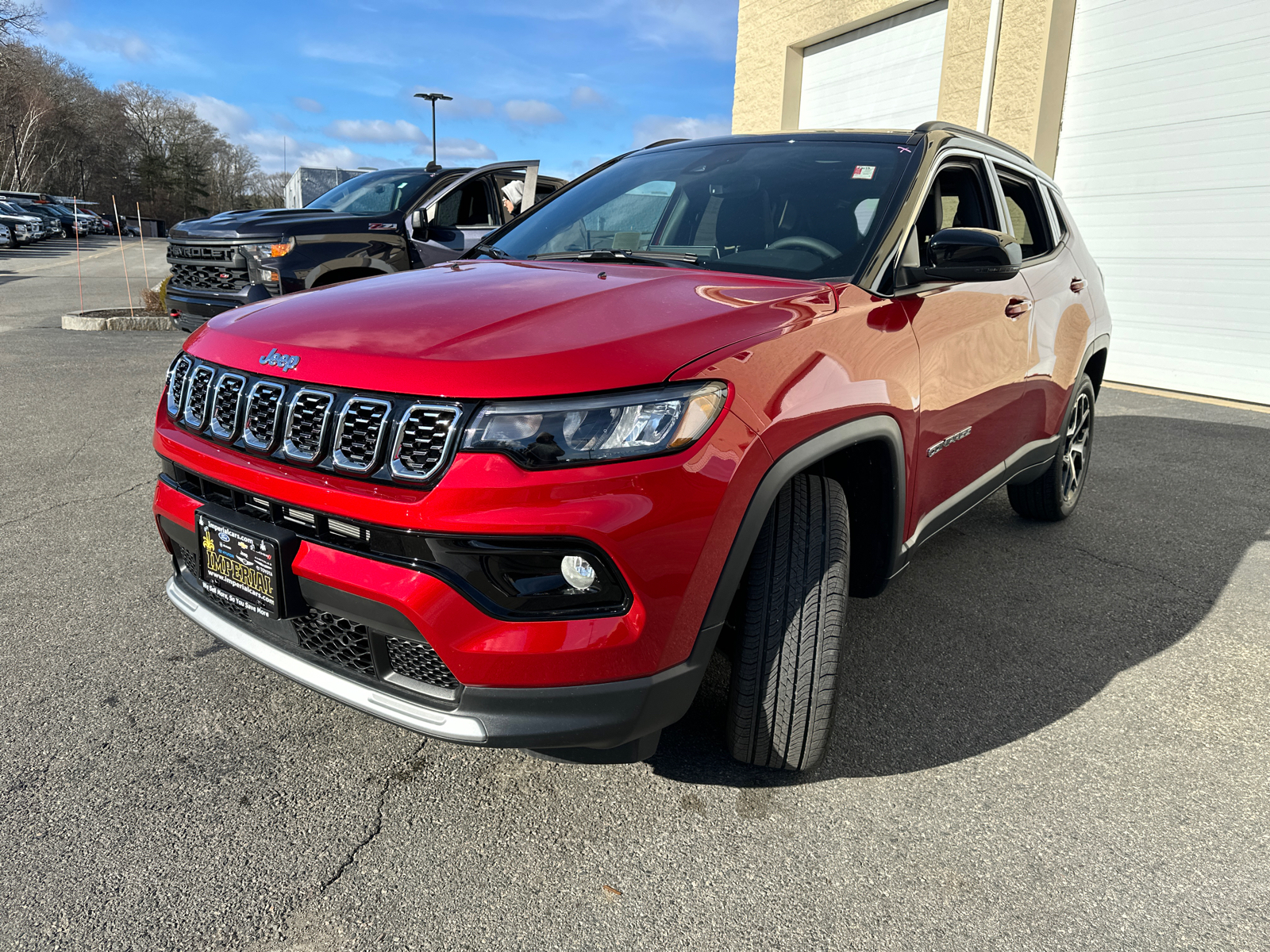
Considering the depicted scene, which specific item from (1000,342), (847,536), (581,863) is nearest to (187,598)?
(581,863)

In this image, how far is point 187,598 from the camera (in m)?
2.32

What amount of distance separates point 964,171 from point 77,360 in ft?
26.3

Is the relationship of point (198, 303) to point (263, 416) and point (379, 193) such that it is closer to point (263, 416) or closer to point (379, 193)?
point (379, 193)

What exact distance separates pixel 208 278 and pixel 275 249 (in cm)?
75

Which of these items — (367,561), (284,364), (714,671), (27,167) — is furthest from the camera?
(27,167)

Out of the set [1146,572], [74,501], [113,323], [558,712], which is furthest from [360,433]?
[113,323]

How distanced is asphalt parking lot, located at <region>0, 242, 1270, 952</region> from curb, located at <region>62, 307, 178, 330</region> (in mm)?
8237

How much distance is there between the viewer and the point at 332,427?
71.9 inches

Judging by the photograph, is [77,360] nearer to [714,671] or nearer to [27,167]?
[714,671]

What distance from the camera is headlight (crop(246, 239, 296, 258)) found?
6.80m

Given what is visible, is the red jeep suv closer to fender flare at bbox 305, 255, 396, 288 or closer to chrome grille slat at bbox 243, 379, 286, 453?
chrome grille slat at bbox 243, 379, 286, 453

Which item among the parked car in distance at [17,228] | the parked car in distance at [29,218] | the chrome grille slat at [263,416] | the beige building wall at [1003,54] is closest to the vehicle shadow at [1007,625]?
the chrome grille slat at [263,416]

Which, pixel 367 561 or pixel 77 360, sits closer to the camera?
pixel 367 561

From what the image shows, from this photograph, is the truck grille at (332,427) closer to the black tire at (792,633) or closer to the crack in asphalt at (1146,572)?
the black tire at (792,633)
